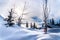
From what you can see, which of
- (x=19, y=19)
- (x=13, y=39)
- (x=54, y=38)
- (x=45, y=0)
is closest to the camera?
(x=13, y=39)

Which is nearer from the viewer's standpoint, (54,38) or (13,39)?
(13,39)

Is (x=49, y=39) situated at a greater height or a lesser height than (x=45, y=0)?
lesser

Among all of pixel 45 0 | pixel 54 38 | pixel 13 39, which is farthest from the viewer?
pixel 45 0

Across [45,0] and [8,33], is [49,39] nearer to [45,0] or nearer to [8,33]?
[8,33]

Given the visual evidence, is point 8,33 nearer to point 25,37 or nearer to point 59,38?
point 25,37

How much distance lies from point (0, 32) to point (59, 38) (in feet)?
13.2

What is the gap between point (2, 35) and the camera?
9.62 metres

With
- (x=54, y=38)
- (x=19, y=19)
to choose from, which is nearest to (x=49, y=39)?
(x=54, y=38)

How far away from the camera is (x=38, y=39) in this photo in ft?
29.9

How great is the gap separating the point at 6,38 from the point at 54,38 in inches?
123

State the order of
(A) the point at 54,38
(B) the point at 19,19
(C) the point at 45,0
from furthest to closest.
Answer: (B) the point at 19,19 → (C) the point at 45,0 → (A) the point at 54,38

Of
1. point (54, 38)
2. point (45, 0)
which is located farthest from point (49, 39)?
point (45, 0)

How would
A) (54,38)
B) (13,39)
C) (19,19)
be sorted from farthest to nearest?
(19,19) < (54,38) < (13,39)

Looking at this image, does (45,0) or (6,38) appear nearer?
(6,38)
